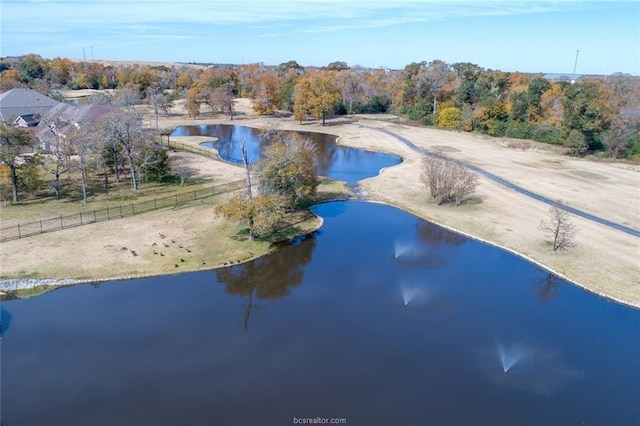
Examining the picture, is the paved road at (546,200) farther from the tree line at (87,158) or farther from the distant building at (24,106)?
the distant building at (24,106)

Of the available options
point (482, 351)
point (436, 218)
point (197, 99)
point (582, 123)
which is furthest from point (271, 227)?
point (197, 99)

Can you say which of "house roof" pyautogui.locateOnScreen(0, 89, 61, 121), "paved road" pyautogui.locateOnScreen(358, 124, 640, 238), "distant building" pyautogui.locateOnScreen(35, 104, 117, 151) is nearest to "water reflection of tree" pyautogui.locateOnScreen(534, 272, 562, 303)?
"paved road" pyautogui.locateOnScreen(358, 124, 640, 238)

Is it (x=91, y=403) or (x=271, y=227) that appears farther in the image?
(x=271, y=227)

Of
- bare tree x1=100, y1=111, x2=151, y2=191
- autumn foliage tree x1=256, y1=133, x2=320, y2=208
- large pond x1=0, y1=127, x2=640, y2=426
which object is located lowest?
large pond x1=0, y1=127, x2=640, y2=426

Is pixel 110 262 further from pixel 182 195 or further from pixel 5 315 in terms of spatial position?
pixel 182 195

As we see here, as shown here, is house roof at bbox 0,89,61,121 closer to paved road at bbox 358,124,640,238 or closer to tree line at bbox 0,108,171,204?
tree line at bbox 0,108,171,204

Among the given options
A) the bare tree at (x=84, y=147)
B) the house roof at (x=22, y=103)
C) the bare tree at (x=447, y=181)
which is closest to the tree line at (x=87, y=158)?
the bare tree at (x=84, y=147)

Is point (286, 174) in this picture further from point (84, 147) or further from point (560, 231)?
point (560, 231)
